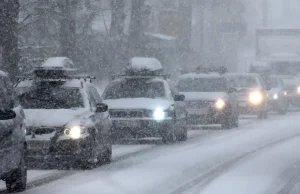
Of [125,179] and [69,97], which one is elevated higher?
[69,97]

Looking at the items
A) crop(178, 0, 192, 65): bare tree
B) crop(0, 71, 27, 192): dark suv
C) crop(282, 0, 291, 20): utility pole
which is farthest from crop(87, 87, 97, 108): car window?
crop(282, 0, 291, 20): utility pole

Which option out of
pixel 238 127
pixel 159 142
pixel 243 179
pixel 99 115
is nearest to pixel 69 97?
pixel 99 115

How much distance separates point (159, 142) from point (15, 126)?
11.3 m

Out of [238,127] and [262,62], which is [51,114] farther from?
[262,62]

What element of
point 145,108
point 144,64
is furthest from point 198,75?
point 145,108

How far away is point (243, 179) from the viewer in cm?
1573

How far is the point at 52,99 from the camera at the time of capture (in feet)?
62.0

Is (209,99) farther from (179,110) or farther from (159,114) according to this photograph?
(159,114)

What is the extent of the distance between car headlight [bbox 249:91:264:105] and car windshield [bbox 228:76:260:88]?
59cm

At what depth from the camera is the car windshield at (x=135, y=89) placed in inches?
986

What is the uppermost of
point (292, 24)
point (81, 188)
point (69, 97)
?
point (292, 24)

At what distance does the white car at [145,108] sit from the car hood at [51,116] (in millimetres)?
5732

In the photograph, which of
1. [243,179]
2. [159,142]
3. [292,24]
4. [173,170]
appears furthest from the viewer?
[292,24]

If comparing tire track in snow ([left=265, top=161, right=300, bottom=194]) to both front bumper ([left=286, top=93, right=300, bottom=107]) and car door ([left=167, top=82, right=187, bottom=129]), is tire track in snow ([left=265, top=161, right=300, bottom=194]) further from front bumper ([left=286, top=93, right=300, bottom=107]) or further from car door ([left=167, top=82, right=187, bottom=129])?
front bumper ([left=286, top=93, right=300, bottom=107])
